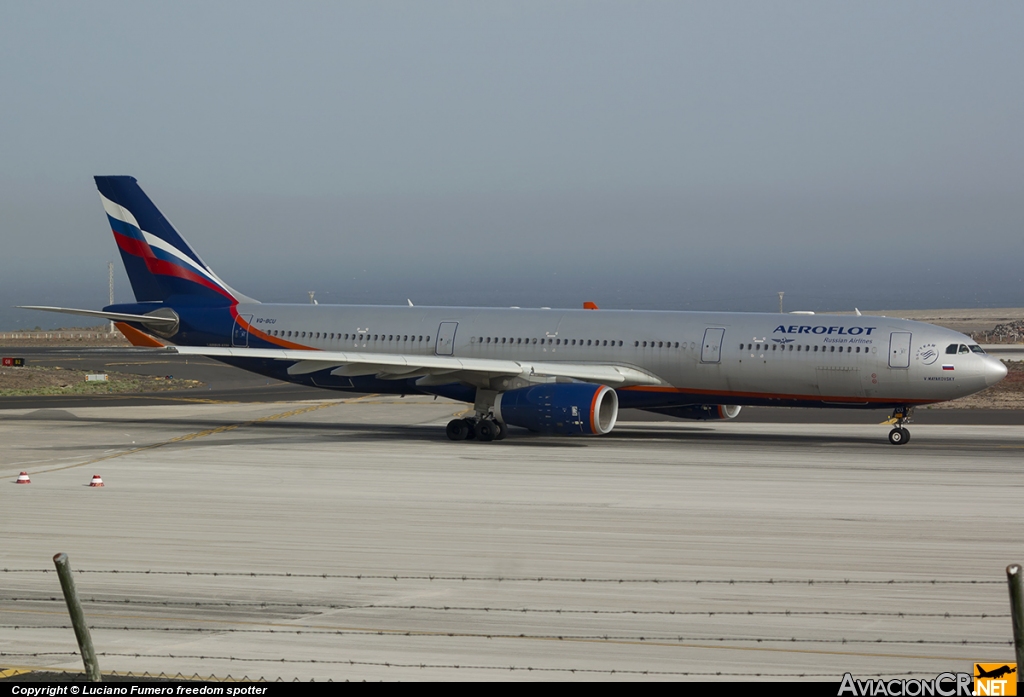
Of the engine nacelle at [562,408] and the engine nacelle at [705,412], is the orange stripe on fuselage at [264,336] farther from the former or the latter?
the engine nacelle at [705,412]

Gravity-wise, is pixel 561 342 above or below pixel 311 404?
above

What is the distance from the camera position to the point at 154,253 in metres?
39.0

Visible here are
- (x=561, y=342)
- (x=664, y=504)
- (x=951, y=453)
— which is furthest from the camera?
(x=561, y=342)

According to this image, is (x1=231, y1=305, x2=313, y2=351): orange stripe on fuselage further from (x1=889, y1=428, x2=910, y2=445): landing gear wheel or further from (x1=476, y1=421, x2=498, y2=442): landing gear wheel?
(x1=889, y1=428, x2=910, y2=445): landing gear wheel

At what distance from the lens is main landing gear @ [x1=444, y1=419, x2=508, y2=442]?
3300 cm

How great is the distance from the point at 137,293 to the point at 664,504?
24.6m

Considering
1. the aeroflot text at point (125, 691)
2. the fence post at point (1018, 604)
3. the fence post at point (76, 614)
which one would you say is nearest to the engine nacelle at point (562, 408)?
the aeroflot text at point (125, 691)

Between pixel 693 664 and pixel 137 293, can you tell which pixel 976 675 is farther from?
pixel 137 293

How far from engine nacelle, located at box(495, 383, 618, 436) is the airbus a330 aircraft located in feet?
0.13

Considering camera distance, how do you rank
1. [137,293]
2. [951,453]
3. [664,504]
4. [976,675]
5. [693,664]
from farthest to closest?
[137,293]
[951,453]
[664,504]
[693,664]
[976,675]

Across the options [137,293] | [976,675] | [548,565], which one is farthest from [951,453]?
[137,293]

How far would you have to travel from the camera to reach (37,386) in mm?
52875

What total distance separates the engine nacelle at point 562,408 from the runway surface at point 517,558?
76cm

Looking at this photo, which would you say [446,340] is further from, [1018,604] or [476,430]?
[1018,604]
